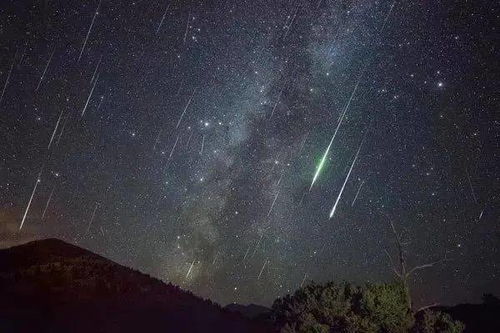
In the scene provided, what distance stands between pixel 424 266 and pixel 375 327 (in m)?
4.25

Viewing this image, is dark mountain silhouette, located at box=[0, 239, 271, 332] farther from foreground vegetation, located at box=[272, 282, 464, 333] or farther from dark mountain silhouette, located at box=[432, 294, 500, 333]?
dark mountain silhouette, located at box=[432, 294, 500, 333]

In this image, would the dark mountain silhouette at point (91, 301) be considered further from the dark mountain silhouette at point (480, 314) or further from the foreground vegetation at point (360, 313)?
the dark mountain silhouette at point (480, 314)

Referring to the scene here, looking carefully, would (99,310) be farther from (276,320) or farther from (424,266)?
(424,266)

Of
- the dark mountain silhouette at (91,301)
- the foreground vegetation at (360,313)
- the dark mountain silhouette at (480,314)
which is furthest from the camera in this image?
the dark mountain silhouette at (480,314)

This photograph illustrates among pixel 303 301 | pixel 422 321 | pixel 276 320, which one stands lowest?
pixel 276 320

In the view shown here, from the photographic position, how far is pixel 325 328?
2316 centimetres

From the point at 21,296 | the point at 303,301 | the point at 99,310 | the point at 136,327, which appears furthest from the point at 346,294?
the point at 21,296

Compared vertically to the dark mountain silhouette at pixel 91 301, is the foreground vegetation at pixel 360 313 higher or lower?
higher

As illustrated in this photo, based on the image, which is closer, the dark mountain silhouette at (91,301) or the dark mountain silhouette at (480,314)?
the dark mountain silhouette at (91,301)

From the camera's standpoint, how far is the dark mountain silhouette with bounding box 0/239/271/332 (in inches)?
957

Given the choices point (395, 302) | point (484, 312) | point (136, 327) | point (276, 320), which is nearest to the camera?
point (395, 302)

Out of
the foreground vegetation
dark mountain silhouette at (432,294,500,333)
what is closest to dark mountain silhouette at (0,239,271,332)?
the foreground vegetation

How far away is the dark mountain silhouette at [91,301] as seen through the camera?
2431 centimetres

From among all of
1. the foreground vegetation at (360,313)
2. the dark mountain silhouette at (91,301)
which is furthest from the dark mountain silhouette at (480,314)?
the dark mountain silhouette at (91,301)
